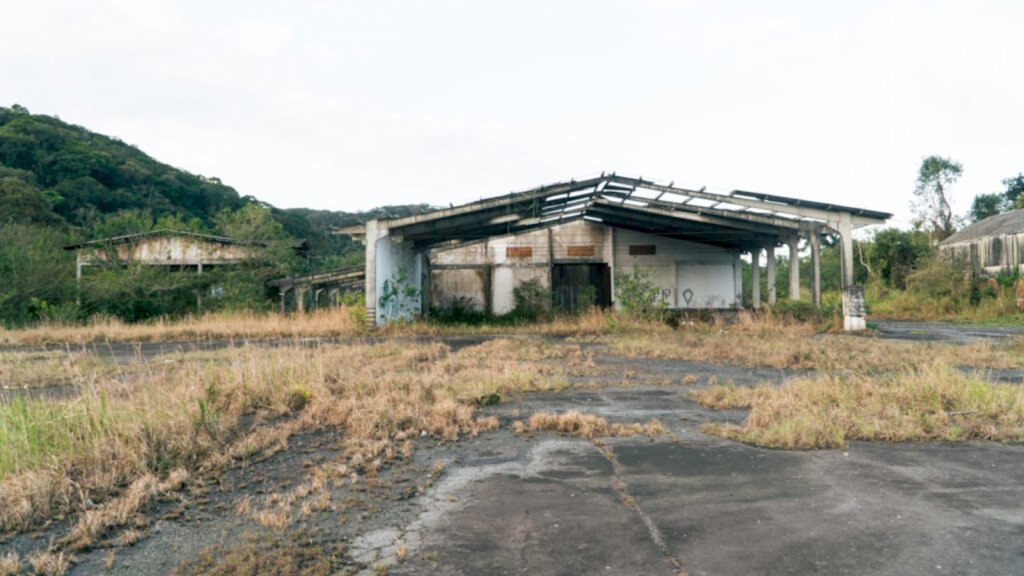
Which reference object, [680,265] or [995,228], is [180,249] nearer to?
[680,265]

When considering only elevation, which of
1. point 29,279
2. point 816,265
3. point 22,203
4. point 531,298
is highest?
point 22,203

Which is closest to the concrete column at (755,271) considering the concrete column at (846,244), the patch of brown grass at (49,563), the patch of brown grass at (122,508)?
the concrete column at (846,244)

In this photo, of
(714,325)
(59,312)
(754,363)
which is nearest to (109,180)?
(59,312)

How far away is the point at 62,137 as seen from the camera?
44781 mm

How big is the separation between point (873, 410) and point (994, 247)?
26.1m

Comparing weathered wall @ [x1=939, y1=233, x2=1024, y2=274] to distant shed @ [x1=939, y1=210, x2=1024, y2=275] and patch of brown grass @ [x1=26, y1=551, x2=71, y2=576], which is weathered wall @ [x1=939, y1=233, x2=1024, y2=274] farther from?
patch of brown grass @ [x1=26, y1=551, x2=71, y2=576]

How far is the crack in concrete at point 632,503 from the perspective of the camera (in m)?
3.05

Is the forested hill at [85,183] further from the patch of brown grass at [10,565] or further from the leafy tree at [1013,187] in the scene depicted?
the leafy tree at [1013,187]

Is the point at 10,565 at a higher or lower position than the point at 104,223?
lower

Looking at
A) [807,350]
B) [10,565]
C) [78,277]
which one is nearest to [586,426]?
[10,565]

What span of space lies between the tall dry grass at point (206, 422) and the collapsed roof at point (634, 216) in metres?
9.39

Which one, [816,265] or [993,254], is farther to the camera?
[993,254]

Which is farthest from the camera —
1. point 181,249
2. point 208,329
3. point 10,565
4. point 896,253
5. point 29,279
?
point 896,253

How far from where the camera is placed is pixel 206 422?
5.39 metres
